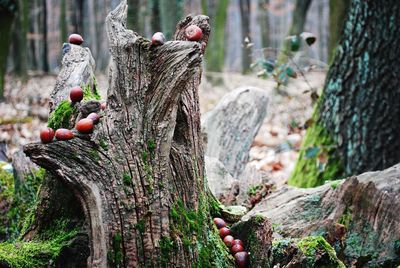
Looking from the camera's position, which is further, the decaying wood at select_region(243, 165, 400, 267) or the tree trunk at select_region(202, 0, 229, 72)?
the tree trunk at select_region(202, 0, 229, 72)

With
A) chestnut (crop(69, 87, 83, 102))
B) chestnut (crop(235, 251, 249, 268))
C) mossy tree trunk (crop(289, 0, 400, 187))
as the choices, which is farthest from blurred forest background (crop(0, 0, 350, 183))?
chestnut (crop(235, 251, 249, 268))

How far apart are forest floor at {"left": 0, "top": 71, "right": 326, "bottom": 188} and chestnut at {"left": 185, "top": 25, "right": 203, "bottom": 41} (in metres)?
3.00

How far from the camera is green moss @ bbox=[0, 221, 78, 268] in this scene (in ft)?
7.98

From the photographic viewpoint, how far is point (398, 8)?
4.82 m

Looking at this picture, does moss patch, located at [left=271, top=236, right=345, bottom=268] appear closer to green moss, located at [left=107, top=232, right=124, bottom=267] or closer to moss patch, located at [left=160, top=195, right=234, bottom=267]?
moss patch, located at [left=160, top=195, right=234, bottom=267]

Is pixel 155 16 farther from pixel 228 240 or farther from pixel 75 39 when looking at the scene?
pixel 228 240

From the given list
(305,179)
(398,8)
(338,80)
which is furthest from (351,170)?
(398,8)

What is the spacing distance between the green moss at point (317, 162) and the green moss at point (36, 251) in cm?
301

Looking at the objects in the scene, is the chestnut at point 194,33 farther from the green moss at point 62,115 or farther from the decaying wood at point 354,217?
the decaying wood at point 354,217

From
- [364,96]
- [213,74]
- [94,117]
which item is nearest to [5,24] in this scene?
[364,96]

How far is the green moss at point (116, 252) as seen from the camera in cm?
231

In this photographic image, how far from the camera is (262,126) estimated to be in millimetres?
9609

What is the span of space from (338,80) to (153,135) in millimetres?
3335

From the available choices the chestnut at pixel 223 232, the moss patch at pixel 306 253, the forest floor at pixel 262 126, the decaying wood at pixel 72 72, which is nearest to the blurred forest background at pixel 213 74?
the forest floor at pixel 262 126
